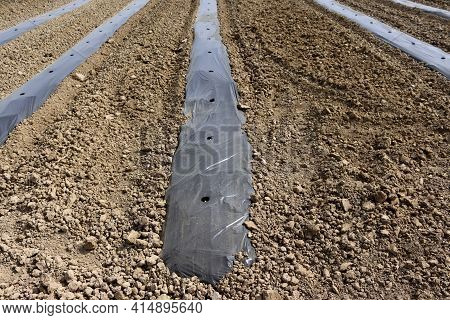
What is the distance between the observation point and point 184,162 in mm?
3279

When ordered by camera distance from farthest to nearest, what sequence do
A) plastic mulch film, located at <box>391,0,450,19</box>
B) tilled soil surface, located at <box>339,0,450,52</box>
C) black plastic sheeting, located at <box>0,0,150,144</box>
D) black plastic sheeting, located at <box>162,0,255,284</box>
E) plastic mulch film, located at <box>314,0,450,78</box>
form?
plastic mulch film, located at <box>391,0,450,19</box>, tilled soil surface, located at <box>339,0,450,52</box>, plastic mulch film, located at <box>314,0,450,78</box>, black plastic sheeting, located at <box>0,0,150,144</box>, black plastic sheeting, located at <box>162,0,255,284</box>

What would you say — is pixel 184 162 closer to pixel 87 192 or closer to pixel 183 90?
pixel 87 192

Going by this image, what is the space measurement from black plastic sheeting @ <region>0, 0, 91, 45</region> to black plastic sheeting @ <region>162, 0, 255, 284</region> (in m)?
3.91

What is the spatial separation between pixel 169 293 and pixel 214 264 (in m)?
A: 0.35

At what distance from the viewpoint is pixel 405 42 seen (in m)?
5.16

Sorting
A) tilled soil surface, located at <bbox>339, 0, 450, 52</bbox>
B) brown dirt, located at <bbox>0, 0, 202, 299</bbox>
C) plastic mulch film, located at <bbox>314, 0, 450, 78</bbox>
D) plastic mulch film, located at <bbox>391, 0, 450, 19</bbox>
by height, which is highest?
plastic mulch film, located at <bbox>391, 0, 450, 19</bbox>

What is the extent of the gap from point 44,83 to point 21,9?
472 cm

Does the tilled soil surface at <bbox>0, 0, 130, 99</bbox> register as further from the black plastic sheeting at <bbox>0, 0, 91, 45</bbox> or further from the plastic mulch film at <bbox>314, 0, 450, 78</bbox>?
the plastic mulch film at <bbox>314, 0, 450, 78</bbox>

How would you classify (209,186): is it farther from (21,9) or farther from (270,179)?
(21,9)

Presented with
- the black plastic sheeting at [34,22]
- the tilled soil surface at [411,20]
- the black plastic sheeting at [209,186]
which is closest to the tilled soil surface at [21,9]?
the black plastic sheeting at [34,22]

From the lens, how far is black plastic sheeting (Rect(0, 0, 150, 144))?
4.01 m

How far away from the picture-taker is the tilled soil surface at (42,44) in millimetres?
4910

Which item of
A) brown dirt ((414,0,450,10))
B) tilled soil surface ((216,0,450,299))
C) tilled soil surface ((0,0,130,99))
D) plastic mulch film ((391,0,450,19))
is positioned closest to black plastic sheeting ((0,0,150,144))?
tilled soil surface ((0,0,130,99))

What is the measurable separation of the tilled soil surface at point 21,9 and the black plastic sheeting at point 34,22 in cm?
25
